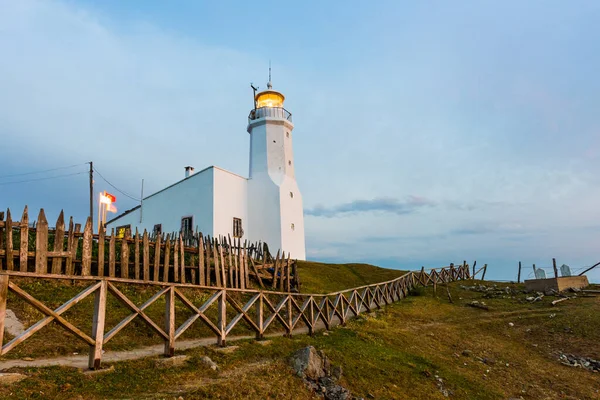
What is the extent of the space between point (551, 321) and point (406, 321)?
6.53 metres

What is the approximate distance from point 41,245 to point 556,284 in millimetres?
26004

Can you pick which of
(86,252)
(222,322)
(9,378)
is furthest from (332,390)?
(86,252)

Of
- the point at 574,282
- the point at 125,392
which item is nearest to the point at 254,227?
the point at 574,282

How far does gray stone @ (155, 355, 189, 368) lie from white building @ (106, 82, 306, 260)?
19369 mm

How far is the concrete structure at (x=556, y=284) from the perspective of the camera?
22.7 m

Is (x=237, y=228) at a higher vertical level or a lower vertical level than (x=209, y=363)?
higher

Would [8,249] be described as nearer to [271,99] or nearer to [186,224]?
[186,224]

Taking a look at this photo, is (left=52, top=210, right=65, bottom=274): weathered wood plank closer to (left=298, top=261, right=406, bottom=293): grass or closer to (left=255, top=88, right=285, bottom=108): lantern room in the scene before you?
(left=298, top=261, right=406, bottom=293): grass

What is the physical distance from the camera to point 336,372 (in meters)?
7.59

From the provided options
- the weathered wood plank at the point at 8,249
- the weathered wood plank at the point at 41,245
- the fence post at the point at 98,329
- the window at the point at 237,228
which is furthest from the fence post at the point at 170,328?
the window at the point at 237,228

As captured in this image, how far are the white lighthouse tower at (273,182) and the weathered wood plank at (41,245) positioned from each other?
19.1 m

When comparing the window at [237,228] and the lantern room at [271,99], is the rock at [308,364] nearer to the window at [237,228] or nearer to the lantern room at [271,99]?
the window at [237,228]

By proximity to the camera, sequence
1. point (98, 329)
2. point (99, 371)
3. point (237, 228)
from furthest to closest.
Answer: point (237, 228) < point (98, 329) < point (99, 371)

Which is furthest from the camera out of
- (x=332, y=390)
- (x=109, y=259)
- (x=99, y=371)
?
(x=109, y=259)
